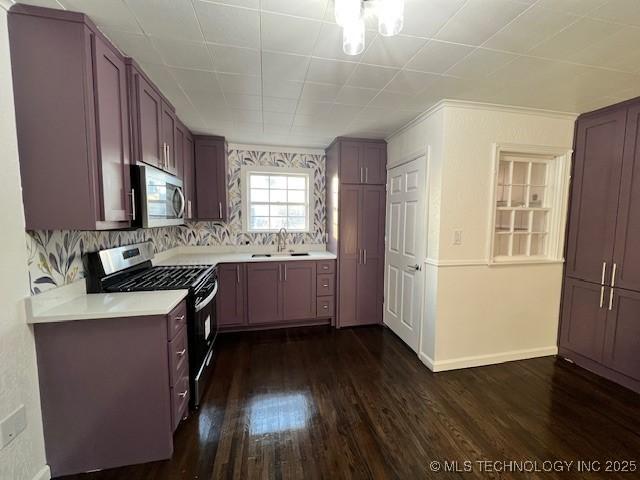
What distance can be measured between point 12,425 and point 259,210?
9.74 feet

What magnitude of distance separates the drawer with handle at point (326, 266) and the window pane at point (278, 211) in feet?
3.21

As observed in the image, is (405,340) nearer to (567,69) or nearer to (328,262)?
(328,262)

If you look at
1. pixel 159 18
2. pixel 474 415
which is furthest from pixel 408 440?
pixel 159 18

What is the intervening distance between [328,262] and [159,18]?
265 centimetres

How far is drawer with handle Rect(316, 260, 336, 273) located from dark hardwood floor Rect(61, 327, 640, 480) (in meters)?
1.04

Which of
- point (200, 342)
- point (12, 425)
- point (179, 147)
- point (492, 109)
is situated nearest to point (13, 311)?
point (12, 425)

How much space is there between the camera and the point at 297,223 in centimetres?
401

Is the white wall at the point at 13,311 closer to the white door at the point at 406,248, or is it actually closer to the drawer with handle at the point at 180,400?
the drawer with handle at the point at 180,400

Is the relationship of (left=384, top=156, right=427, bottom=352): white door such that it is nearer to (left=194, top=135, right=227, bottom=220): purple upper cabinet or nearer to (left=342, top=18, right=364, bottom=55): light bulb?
(left=342, top=18, right=364, bottom=55): light bulb

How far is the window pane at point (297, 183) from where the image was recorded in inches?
155

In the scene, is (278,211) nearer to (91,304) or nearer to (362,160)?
(362,160)

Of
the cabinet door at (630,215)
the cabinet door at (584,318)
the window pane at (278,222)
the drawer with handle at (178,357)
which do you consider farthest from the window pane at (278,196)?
the cabinet door at (630,215)

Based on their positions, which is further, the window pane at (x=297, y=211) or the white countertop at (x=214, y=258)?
the window pane at (x=297, y=211)

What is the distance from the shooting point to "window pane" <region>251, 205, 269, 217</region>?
12.7 feet
